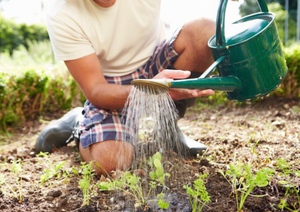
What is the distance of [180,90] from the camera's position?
1.95 metres

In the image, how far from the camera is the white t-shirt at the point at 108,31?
2.18 meters

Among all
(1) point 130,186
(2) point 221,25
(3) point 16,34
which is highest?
(2) point 221,25

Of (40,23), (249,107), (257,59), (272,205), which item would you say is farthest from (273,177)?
(40,23)

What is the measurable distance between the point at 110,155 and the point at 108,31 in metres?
0.73

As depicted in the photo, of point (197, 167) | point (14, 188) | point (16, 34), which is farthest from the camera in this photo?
point (16, 34)

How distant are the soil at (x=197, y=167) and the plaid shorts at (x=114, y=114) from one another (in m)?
0.22

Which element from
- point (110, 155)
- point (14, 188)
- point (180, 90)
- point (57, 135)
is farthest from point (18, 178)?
point (180, 90)

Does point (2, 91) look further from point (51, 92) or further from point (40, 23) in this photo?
point (40, 23)

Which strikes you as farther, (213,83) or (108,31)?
(108,31)

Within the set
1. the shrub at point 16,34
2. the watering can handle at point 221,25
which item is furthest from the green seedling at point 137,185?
the shrub at point 16,34

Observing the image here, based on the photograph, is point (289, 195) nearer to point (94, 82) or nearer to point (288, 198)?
point (288, 198)

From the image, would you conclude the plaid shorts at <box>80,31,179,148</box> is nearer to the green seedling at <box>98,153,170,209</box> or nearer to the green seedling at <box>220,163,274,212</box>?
the green seedling at <box>98,153,170,209</box>

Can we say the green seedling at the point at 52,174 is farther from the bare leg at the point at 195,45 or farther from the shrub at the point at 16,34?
the shrub at the point at 16,34

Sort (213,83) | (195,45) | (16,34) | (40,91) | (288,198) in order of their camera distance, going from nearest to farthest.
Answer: (288,198) < (213,83) < (195,45) < (40,91) < (16,34)
